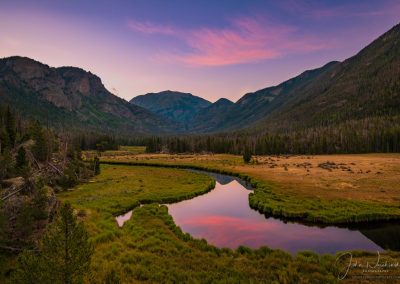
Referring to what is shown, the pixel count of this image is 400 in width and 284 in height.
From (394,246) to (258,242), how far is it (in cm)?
1366

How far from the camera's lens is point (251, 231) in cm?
3497

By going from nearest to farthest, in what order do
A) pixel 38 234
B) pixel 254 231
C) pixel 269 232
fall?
pixel 38 234
pixel 269 232
pixel 254 231

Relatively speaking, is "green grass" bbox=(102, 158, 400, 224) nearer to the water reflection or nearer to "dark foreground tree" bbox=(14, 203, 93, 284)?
the water reflection

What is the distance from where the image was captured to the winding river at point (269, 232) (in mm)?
29594

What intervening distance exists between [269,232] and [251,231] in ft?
7.25

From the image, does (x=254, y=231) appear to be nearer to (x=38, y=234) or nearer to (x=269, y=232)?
(x=269, y=232)

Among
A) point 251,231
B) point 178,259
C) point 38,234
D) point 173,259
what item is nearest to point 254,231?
point 251,231

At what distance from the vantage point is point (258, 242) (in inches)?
1221

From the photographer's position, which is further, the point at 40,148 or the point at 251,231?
the point at 40,148

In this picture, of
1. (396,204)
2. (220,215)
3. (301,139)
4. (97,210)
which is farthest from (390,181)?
(301,139)

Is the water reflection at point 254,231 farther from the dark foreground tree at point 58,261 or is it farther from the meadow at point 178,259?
the dark foreground tree at point 58,261

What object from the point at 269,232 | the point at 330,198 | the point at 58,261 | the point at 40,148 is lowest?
the point at 269,232

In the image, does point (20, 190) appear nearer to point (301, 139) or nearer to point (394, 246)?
point (394, 246)

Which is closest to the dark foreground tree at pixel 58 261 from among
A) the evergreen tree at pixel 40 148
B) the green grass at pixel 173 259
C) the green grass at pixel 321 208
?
the green grass at pixel 173 259
